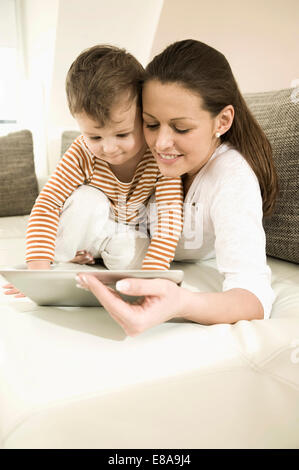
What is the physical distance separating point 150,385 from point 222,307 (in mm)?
226

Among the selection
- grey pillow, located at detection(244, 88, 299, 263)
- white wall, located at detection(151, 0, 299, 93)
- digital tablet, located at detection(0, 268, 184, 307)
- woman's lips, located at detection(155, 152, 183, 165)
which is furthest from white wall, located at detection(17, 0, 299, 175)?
digital tablet, located at detection(0, 268, 184, 307)

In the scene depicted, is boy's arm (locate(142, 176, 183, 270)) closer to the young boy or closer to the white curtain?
the young boy

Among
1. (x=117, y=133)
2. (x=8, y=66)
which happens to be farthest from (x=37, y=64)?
(x=117, y=133)

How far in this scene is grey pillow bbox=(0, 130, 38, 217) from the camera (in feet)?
6.37

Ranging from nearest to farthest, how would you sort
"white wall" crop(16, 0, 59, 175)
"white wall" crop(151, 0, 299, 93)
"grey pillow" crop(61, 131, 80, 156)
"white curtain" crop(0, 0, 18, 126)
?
"grey pillow" crop(61, 131, 80, 156), "white wall" crop(151, 0, 299, 93), "white wall" crop(16, 0, 59, 175), "white curtain" crop(0, 0, 18, 126)

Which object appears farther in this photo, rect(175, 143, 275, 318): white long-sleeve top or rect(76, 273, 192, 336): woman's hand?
rect(175, 143, 275, 318): white long-sleeve top

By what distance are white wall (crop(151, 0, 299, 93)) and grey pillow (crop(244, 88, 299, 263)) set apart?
1.32m

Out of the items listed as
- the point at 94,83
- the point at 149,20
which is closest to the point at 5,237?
the point at 94,83

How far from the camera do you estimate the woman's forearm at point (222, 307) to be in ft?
2.34

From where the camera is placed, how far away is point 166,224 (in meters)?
1.00

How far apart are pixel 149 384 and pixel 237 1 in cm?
230

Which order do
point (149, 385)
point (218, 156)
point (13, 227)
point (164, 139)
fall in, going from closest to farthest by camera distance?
point (149, 385) < point (164, 139) < point (218, 156) < point (13, 227)

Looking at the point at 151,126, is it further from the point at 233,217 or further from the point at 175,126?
the point at 233,217
